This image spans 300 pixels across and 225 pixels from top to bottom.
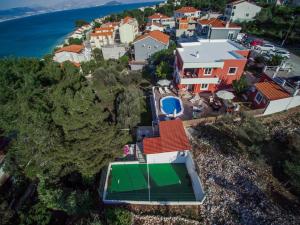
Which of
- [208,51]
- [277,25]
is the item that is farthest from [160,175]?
[277,25]

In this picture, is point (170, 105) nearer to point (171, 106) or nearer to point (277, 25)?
point (171, 106)

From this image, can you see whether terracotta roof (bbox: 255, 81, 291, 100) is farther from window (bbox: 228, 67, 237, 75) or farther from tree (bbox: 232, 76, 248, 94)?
window (bbox: 228, 67, 237, 75)

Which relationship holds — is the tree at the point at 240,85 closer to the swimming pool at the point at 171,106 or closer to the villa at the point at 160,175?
the swimming pool at the point at 171,106

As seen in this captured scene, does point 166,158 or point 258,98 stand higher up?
point 258,98

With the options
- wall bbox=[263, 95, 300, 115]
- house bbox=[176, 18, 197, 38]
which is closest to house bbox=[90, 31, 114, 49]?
house bbox=[176, 18, 197, 38]

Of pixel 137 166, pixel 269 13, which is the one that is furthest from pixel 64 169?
pixel 269 13

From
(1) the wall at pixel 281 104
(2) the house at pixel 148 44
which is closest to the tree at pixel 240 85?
(1) the wall at pixel 281 104
